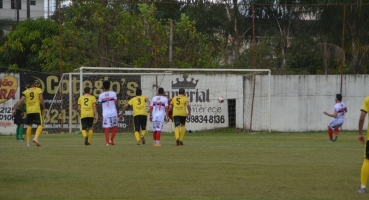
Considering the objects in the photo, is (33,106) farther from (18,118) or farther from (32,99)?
(18,118)

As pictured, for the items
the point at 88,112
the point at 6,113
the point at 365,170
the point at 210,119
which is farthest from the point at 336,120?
the point at 365,170

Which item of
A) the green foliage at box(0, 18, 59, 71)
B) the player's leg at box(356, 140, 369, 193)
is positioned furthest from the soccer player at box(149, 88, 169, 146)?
the green foliage at box(0, 18, 59, 71)

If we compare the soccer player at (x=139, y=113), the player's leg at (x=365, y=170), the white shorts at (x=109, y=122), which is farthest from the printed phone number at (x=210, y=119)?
the player's leg at (x=365, y=170)

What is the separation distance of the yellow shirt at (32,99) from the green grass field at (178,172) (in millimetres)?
1115

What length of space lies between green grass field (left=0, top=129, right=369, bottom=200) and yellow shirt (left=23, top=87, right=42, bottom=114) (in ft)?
3.66

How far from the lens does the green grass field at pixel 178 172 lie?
41.8ft

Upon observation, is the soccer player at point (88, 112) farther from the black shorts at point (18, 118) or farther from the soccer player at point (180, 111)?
the black shorts at point (18, 118)

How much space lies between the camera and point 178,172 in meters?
16.1

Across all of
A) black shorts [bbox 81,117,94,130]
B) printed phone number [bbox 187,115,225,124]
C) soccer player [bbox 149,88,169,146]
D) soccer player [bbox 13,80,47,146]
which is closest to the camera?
soccer player [bbox 13,80,47,146]

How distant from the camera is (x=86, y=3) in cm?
4484

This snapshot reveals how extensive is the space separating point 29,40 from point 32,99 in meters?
26.6

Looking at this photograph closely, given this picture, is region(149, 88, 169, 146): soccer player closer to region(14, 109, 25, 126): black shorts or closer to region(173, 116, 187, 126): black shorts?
region(173, 116, 187, 126): black shorts

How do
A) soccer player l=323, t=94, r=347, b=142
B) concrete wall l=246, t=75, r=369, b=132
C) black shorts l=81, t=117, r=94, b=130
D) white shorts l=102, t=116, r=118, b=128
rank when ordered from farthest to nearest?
concrete wall l=246, t=75, r=369, b=132 → soccer player l=323, t=94, r=347, b=142 → white shorts l=102, t=116, r=118, b=128 → black shorts l=81, t=117, r=94, b=130

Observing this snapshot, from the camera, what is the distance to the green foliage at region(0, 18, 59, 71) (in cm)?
4925
